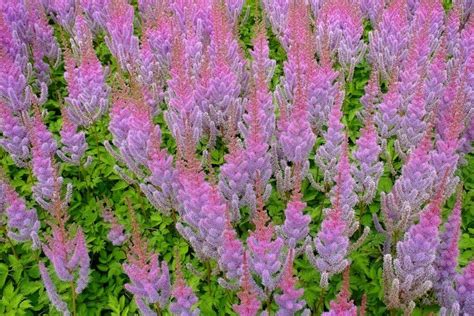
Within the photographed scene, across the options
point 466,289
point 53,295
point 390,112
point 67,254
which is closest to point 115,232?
point 67,254

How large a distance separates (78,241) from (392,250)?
2.39 m

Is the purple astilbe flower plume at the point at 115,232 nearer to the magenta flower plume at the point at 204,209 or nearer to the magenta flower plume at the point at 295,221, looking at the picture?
the magenta flower plume at the point at 204,209

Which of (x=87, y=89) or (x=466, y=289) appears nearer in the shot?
(x=466, y=289)

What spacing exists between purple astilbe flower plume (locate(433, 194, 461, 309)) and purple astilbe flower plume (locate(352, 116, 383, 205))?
24.7 inches

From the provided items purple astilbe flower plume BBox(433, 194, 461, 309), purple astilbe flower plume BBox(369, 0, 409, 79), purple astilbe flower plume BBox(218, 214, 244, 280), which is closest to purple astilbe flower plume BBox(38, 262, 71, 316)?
purple astilbe flower plume BBox(218, 214, 244, 280)

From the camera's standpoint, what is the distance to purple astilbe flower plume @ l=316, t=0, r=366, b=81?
5.19 metres

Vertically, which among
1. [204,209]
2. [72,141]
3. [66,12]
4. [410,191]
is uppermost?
[66,12]

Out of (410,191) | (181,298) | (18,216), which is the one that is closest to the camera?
(181,298)

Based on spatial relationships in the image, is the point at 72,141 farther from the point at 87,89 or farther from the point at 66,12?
the point at 66,12

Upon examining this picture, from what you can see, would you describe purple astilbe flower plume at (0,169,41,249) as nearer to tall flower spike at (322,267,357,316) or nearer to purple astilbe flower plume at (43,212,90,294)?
purple astilbe flower plume at (43,212,90,294)

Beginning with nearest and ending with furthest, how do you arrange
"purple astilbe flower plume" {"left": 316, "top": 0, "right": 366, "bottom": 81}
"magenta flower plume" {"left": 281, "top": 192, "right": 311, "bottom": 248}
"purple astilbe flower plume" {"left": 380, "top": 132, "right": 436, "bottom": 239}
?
"magenta flower plume" {"left": 281, "top": 192, "right": 311, "bottom": 248}, "purple astilbe flower plume" {"left": 380, "top": 132, "right": 436, "bottom": 239}, "purple astilbe flower plume" {"left": 316, "top": 0, "right": 366, "bottom": 81}

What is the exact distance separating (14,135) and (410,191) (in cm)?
326

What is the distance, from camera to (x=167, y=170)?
12.1ft

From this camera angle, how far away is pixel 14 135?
4.23 m
